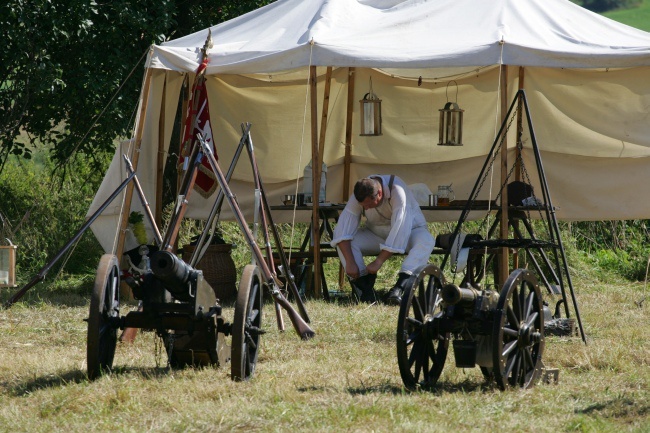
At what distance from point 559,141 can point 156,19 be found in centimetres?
377

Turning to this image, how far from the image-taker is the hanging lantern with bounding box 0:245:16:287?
23.6 feet

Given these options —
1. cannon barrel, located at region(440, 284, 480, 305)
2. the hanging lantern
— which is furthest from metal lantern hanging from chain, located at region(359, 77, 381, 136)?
cannon barrel, located at region(440, 284, 480, 305)

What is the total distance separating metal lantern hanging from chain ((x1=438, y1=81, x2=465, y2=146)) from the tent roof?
966 millimetres

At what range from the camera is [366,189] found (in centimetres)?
745

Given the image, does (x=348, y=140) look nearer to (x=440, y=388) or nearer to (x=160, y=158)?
(x=160, y=158)

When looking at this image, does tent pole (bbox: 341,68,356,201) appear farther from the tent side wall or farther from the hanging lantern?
the hanging lantern

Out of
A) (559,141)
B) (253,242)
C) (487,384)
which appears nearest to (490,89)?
(559,141)

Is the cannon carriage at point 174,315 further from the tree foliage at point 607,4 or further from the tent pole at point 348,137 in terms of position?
the tree foliage at point 607,4

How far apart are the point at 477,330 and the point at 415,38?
3.80 meters

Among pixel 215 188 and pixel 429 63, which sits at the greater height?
pixel 429 63

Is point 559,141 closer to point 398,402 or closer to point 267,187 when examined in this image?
point 267,187

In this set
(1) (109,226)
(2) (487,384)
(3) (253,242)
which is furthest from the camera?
(1) (109,226)

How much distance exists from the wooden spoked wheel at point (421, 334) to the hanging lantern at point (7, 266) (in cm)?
354

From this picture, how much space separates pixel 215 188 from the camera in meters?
9.20
